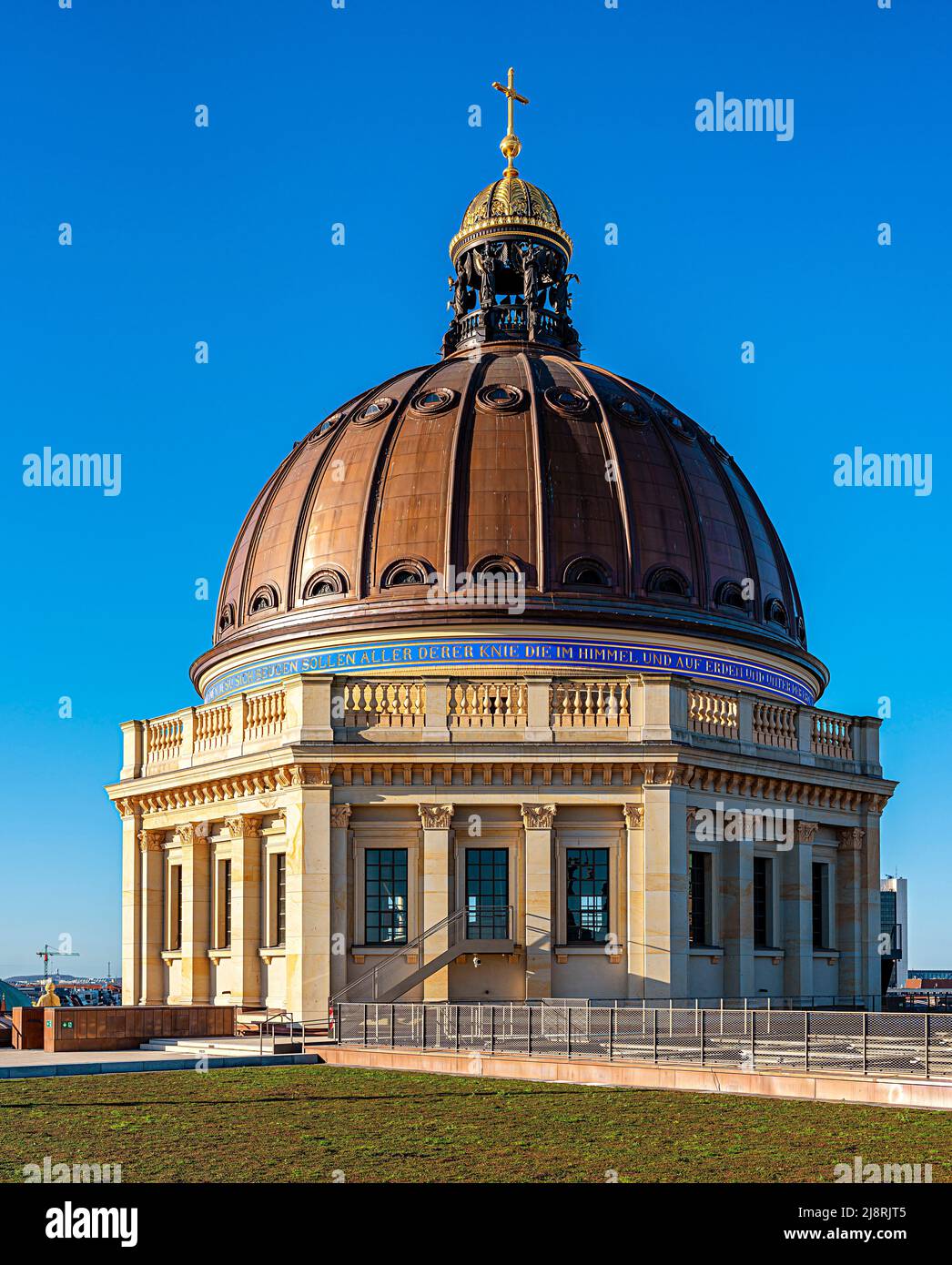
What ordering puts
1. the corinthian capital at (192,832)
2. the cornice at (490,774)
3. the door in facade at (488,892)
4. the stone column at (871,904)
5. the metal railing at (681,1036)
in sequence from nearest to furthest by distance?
the metal railing at (681,1036) < the cornice at (490,774) < the door in facade at (488,892) < the corinthian capital at (192,832) < the stone column at (871,904)

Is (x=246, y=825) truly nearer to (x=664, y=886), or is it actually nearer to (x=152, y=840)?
(x=152, y=840)

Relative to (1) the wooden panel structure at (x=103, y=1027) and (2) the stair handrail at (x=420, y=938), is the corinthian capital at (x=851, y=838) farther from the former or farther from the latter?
(1) the wooden panel structure at (x=103, y=1027)

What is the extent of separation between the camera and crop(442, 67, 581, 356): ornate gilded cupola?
6353 centimetres

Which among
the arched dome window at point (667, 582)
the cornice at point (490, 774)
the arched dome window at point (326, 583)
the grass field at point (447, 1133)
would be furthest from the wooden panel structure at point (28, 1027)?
the arched dome window at point (667, 582)

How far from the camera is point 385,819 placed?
4225 cm

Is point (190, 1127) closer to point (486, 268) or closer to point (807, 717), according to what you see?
point (807, 717)

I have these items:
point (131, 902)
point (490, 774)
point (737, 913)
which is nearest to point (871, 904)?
point (737, 913)

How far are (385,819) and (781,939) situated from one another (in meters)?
12.2

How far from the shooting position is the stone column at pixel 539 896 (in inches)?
→ 1615

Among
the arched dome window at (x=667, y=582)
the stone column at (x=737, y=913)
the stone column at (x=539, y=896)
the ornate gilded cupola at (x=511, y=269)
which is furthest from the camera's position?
the ornate gilded cupola at (x=511, y=269)

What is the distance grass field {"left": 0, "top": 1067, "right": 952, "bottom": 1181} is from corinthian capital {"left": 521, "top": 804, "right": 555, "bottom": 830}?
49.0 ft

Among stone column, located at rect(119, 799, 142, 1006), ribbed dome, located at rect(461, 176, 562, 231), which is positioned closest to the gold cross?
ribbed dome, located at rect(461, 176, 562, 231)

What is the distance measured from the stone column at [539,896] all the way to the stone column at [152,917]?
1395 cm

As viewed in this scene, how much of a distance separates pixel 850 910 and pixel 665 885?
10466mm
